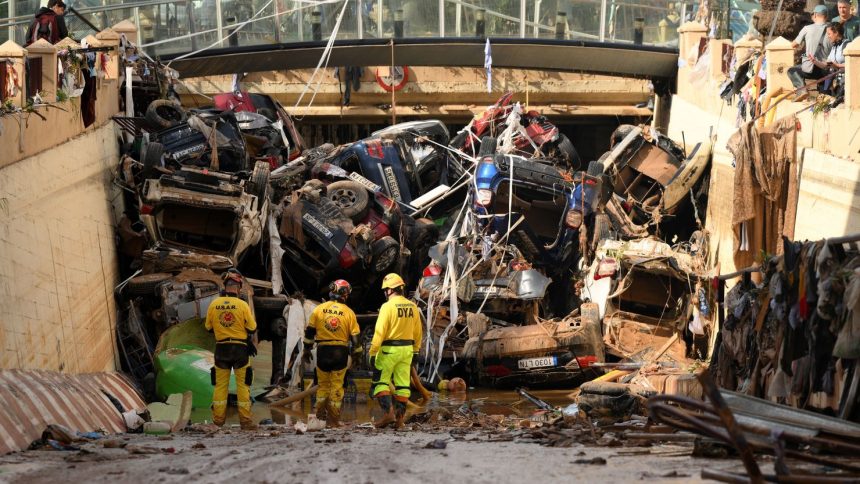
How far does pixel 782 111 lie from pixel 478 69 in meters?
12.6

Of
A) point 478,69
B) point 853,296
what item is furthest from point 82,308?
point 478,69

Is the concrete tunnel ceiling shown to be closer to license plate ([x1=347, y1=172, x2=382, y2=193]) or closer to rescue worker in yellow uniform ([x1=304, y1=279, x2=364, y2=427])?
license plate ([x1=347, y1=172, x2=382, y2=193])

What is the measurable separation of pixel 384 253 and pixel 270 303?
272 centimetres

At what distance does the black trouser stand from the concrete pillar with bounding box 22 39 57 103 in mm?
9337

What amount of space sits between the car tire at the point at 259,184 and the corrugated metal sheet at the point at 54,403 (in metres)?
5.23

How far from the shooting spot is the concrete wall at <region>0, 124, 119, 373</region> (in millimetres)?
13484

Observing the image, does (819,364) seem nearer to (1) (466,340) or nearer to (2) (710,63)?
(1) (466,340)

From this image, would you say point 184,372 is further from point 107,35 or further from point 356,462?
point 107,35

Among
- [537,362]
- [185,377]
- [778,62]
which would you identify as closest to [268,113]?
[537,362]

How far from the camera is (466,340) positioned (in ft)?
64.4

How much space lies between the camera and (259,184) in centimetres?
2042

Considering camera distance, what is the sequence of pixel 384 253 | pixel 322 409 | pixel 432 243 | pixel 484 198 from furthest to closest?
pixel 432 243, pixel 484 198, pixel 384 253, pixel 322 409

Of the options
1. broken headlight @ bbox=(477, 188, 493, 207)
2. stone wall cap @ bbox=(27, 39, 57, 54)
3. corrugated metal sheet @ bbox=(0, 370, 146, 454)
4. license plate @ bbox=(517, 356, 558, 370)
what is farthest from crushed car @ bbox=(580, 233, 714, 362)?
stone wall cap @ bbox=(27, 39, 57, 54)

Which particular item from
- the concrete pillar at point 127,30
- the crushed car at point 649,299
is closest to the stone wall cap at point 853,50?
the crushed car at point 649,299
